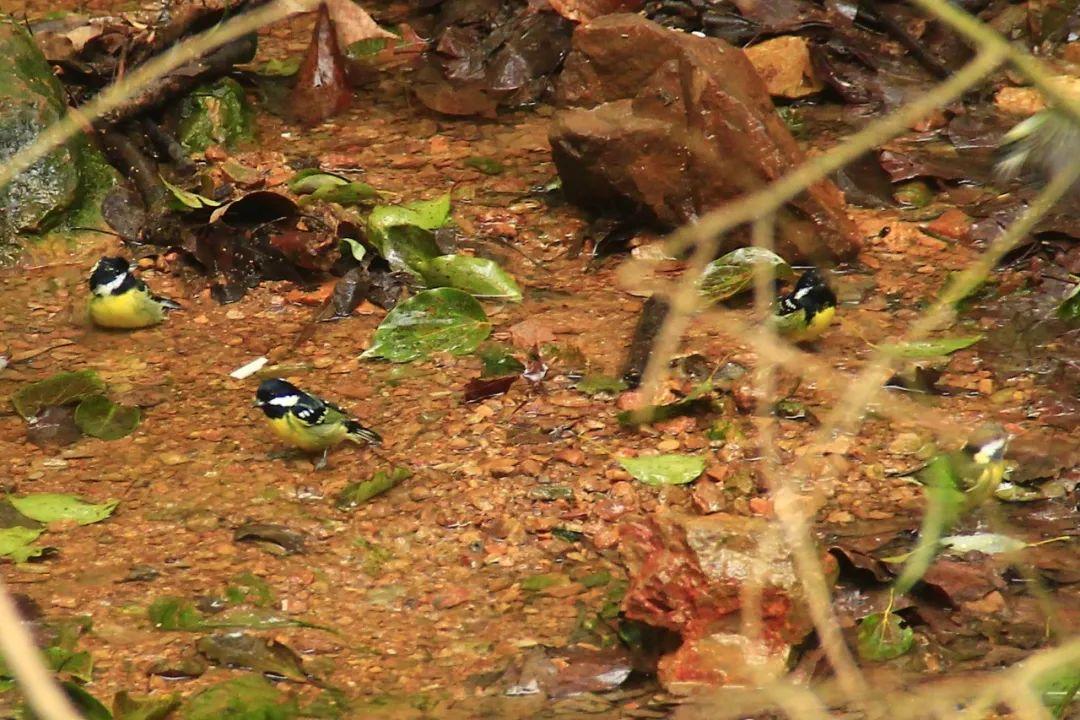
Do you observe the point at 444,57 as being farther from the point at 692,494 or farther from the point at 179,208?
the point at 692,494

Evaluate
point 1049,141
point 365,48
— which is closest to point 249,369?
point 365,48

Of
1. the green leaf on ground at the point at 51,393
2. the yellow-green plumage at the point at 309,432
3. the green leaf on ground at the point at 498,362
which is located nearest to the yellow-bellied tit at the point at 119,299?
the green leaf on ground at the point at 51,393

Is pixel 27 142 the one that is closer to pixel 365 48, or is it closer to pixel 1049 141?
pixel 365 48

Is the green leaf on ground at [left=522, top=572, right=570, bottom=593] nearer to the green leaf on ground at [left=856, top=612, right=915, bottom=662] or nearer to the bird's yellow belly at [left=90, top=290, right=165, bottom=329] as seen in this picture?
the green leaf on ground at [left=856, top=612, right=915, bottom=662]

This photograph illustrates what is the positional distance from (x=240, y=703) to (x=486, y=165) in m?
3.96

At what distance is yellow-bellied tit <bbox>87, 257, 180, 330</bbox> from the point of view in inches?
230

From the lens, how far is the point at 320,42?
7.62 m

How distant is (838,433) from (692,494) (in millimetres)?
605

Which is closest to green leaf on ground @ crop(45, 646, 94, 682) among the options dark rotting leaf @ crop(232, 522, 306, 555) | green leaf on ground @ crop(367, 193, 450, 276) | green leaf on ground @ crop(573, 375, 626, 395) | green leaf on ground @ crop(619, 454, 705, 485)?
dark rotting leaf @ crop(232, 522, 306, 555)

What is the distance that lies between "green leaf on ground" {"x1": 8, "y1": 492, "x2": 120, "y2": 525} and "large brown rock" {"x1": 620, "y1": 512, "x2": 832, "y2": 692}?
6.27 feet

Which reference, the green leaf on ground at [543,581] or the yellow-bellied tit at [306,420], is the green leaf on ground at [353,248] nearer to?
the yellow-bellied tit at [306,420]

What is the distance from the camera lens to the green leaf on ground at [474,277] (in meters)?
6.09

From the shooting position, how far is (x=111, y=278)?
232 inches

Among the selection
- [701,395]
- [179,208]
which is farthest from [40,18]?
[701,395]
